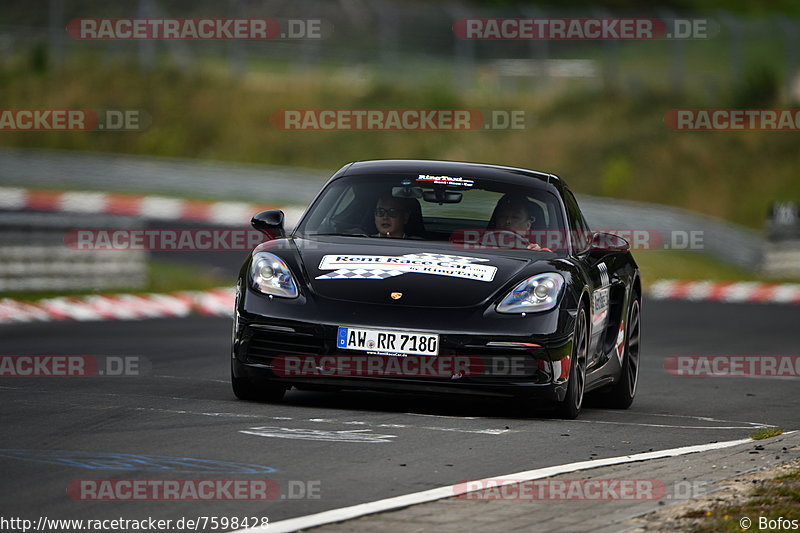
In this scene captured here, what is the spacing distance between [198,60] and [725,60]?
1605cm

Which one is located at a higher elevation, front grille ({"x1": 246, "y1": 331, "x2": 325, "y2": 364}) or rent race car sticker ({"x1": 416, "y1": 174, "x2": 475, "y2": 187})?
rent race car sticker ({"x1": 416, "y1": 174, "x2": 475, "y2": 187})

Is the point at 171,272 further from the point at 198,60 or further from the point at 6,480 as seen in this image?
the point at 198,60

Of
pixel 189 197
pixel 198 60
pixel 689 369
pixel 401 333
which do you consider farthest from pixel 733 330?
pixel 198 60

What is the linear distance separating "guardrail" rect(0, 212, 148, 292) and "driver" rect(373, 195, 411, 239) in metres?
10.4

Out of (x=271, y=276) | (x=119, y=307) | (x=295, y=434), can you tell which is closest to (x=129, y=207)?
(x=119, y=307)

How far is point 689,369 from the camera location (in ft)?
46.1

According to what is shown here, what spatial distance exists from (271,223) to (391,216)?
0.75m

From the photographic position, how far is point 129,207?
106 feet

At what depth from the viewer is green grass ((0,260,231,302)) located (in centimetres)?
1970

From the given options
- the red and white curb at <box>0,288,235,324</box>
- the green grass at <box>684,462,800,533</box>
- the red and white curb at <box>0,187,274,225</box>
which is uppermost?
the red and white curb at <box>0,187,274,225</box>

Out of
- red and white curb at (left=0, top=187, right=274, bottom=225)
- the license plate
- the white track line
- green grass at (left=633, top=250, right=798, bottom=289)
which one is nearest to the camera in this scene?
the white track line

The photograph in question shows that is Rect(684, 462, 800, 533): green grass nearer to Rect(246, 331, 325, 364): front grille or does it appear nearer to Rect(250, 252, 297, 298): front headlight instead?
Rect(246, 331, 325, 364): front grille

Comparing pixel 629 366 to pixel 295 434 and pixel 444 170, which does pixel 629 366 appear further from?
pixel 295 434

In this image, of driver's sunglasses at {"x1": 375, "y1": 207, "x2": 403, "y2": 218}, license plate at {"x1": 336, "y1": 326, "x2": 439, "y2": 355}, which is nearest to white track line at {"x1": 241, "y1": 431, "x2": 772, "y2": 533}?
license plate at {"x1": 336, "y1": 326, "x2": 439, "y2": 355}
